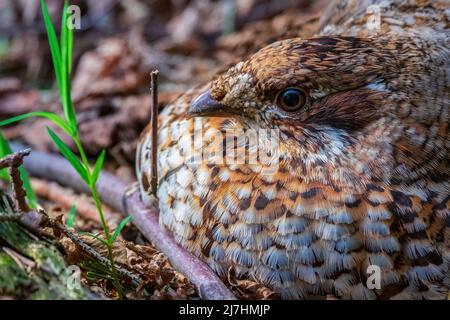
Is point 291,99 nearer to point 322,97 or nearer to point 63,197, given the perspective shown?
point 322,97

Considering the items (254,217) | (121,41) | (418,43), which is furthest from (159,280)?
(121,41)

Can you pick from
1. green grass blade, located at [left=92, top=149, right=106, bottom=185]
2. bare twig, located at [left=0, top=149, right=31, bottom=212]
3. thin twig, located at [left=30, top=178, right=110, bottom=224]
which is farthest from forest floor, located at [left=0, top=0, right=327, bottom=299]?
green grass blade, located at [left=92, top=149, right=106, bottom=185]

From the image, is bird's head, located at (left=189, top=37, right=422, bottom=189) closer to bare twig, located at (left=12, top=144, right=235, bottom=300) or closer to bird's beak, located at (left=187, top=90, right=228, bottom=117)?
bird's beak, located at (left=187, top=90, right=228, bottom=117)

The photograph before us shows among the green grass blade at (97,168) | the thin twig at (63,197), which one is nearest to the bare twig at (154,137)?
the green grass blade at (97,168)

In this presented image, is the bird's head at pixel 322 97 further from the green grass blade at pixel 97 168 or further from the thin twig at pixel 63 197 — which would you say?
the thin twig at pixel 63 197

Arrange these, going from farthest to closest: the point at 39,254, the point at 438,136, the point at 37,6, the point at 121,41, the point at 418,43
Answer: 1. the point at 37,6
2. the point at 121,41
3. the point at 418,43
4. the point at 438,136
5. the point at 39,254

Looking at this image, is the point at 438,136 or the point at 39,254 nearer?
the point at 39,254

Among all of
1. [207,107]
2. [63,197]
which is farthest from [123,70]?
[207,107]
